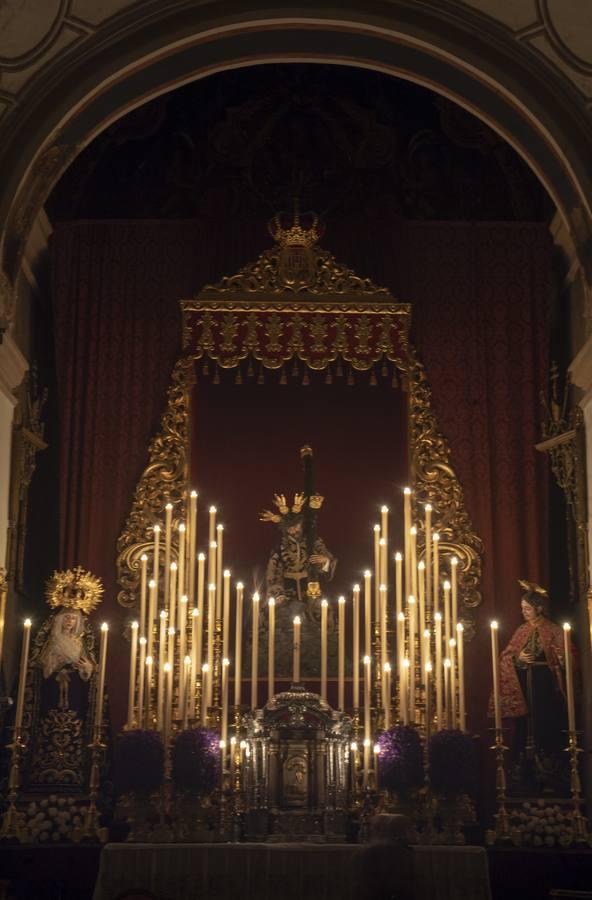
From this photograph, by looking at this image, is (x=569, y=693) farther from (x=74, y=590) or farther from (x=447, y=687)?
(x=74, y=590)

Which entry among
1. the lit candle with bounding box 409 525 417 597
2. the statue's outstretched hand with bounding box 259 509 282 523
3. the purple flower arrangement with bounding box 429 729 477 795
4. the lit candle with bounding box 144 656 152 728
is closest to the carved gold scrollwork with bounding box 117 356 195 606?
the statue's outstretched hand with bounding box 259 509 282 523

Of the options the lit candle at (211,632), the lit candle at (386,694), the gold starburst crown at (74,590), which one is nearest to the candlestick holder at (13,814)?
the lit candle at (211,632)

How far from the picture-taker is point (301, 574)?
1025 cm

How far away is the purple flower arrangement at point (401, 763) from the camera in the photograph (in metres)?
8.12

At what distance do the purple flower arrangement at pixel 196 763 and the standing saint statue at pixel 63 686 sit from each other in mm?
1590

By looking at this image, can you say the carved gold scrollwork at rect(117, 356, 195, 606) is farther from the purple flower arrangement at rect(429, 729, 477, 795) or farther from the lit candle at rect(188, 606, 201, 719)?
the purple flower arrangement at rect(429, 729, 477, 795)

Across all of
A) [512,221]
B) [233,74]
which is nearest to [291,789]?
[512,221]

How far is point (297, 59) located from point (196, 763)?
5.08m

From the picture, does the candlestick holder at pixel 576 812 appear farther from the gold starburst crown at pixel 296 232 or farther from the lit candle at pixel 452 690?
the gold starburst crown at pixel 296 232

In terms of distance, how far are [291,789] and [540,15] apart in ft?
17.9

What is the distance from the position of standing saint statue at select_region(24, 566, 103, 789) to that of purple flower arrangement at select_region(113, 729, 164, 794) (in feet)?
4.69

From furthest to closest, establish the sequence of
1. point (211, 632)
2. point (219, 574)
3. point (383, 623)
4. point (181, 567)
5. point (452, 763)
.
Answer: point (219, 574), point (181, 567), point (211, 632), point (383, 623), point (452, 763)

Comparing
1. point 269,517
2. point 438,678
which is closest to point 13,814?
point 438,678

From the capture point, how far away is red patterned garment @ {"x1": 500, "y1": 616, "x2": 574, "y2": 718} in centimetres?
976
